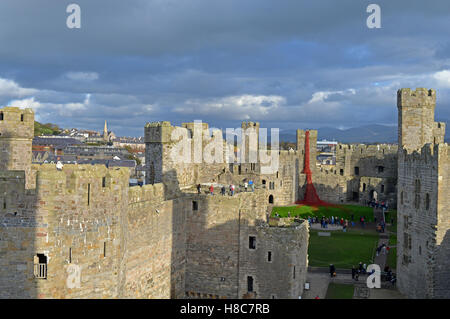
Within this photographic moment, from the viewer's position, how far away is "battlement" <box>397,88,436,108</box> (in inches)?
1431

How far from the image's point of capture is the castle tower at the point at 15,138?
2181cm

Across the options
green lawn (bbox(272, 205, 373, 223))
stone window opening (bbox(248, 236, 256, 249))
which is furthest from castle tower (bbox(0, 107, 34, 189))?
green lawn (bbox(272, 205, 373, 223))

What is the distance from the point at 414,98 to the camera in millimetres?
36406

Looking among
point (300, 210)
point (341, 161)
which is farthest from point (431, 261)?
point (341, 161)

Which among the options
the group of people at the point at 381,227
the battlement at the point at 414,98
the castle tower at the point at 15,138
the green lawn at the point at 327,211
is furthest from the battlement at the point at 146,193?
the group of people at the point at 381,227

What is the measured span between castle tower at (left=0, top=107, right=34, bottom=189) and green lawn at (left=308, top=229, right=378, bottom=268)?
78.8 feet

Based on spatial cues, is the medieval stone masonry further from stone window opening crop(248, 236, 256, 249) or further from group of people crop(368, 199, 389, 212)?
group of people crop(368, 199, 389, 212)

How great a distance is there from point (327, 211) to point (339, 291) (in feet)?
78.4

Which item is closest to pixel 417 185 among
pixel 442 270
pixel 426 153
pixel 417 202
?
pixel 417 202

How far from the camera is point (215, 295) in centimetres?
2906

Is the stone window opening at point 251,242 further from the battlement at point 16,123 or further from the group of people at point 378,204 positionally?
the group of people at point 378,204

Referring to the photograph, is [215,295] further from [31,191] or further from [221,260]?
[31,191]
